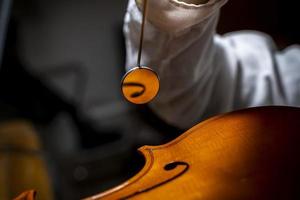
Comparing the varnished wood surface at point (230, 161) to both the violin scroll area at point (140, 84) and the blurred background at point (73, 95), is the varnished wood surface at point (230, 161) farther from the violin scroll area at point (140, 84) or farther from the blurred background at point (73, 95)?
the blurred background at point (73, 95)

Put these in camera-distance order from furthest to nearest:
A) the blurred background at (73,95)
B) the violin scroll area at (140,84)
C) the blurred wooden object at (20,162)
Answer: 1. the blurred background at (73,95)
2. the blurred wooden object at (20,162)
3. the violin scroll area at (140,84)

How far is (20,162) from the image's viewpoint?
0.76m

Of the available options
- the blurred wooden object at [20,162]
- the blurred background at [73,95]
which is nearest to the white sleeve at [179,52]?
the blurred background at [73,95]

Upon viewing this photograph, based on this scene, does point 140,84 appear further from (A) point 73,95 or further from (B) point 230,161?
(A) point 73,95

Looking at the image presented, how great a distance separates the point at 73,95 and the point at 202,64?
956mm

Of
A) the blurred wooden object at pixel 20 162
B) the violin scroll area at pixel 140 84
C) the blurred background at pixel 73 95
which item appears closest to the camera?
the violin scroll area at pixel 140 84

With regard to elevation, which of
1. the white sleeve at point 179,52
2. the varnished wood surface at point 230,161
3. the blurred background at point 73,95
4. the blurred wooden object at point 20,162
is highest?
the blurred background at point 73,95

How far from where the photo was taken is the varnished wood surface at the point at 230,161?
31cm

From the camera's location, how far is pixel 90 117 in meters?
1.30

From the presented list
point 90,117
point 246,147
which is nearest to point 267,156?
point 246,147

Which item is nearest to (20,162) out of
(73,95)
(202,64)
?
(202,64)

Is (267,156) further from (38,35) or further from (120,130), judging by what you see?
(38,35)

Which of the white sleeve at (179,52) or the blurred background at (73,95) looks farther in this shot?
the blurred background at (73,95)

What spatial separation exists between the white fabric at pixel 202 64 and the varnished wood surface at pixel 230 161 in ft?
0.31
